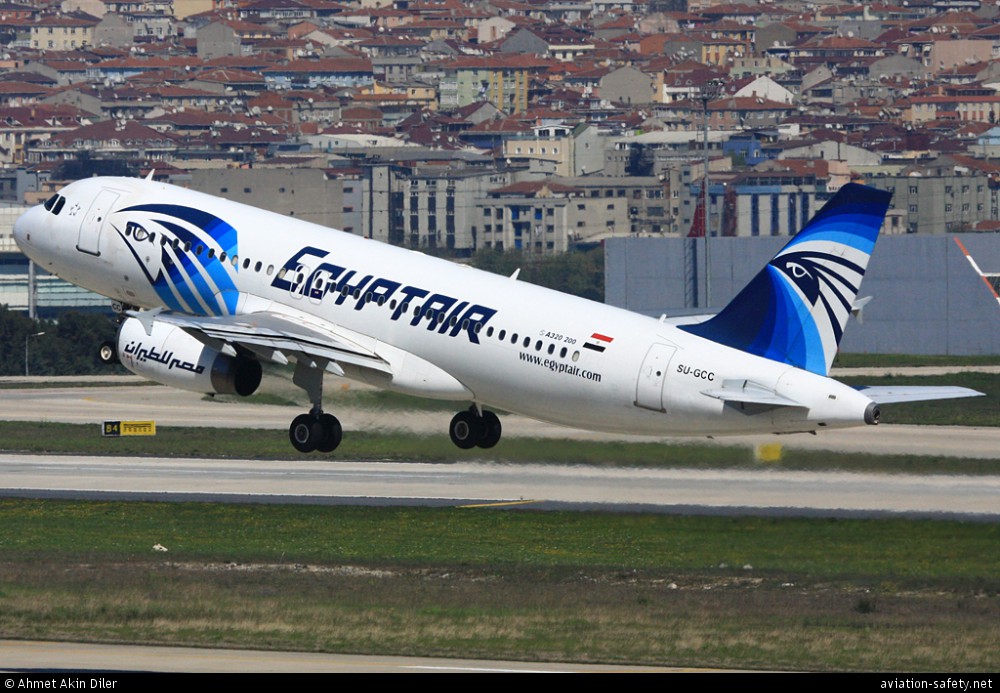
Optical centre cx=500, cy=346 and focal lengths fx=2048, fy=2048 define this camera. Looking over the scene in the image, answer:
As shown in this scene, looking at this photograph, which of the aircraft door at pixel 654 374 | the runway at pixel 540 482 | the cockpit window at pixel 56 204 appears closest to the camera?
the aircraft door at pixel 654 374

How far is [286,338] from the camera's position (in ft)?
178

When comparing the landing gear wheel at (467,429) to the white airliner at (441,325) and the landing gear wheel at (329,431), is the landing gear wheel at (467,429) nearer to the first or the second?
the white airliner at (441,325)

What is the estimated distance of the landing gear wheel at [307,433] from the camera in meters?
56.5

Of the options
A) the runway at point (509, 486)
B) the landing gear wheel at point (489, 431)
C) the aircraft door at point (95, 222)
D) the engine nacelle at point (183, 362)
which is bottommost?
the runway at point (509, 486)

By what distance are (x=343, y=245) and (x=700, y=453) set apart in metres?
12.9

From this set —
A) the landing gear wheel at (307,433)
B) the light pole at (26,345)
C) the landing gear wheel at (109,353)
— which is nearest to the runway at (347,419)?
the landing gear wheel at (307,433)

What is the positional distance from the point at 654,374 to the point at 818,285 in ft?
15.0

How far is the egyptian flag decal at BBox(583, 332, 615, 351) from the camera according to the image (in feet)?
168

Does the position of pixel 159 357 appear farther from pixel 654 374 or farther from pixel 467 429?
pixel 654 374

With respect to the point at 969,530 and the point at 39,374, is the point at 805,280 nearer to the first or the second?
the point at 969,530

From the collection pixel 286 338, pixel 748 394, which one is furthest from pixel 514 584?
pixel 748 394

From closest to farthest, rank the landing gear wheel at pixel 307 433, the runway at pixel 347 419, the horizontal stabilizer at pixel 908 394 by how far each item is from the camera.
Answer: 1. the horizontal stabilizer at pixel 908 394
2. the landing gear wheel at pixel 307 433
3. the runway at pixel 347 419

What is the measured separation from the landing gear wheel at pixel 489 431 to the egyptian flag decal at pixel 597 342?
6899 millimetres
